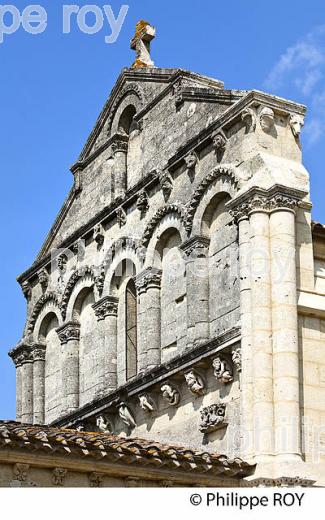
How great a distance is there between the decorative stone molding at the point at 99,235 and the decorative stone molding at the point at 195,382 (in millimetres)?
5212

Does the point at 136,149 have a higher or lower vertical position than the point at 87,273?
higher

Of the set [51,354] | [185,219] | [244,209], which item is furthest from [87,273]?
[244,209]

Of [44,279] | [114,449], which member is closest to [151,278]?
[44,279]

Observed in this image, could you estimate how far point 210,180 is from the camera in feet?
70.6

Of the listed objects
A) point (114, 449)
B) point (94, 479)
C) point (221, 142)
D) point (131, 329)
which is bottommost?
point (94, 479)

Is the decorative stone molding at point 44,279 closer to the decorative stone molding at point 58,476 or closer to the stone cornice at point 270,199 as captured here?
the stone cornice at point 270,199

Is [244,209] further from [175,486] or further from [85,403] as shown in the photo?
[85,403]

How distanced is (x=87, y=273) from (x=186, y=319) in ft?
13.8

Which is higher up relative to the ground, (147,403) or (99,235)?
(99,235)

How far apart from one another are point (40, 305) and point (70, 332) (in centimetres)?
163

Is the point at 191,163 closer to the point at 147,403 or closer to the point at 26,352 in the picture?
the point at 147,403

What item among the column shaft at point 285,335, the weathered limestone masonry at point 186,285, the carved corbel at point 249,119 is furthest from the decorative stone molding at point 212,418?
the carved corbel at point 249,119

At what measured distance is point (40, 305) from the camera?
27047mm

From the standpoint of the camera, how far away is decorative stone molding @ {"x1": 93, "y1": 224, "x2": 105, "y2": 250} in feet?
82.6
